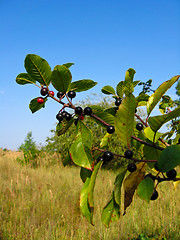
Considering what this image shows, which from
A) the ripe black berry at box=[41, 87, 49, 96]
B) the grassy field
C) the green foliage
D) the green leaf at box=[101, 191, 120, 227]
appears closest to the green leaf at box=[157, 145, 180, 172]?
the green foliage

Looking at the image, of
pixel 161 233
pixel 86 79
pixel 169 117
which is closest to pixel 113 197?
pixel 169 117

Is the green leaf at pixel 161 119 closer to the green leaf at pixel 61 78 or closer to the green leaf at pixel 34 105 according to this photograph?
the green leaf at pixel 61 78

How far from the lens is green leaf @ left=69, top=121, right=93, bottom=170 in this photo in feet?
2.11

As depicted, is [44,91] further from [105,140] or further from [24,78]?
[105,140]

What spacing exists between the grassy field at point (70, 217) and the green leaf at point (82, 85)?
217 centimetres

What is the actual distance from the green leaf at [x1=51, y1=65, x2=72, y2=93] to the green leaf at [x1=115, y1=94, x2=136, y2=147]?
0.22 metres

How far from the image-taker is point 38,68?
732mm

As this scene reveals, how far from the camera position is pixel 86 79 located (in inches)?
31.5

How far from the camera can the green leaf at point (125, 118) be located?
0.60m

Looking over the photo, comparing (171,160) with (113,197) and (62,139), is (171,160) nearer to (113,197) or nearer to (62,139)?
(113,197)

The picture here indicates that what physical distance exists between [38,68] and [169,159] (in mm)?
505

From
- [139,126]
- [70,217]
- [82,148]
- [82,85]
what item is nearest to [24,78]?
[82,85]

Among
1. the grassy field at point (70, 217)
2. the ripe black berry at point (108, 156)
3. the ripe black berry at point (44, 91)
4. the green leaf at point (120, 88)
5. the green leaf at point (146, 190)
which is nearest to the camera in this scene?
the green leaf at point (146, 190)

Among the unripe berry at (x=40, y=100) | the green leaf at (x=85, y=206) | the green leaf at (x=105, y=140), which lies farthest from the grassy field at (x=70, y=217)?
the unripe berry at (x=40, y=100)
